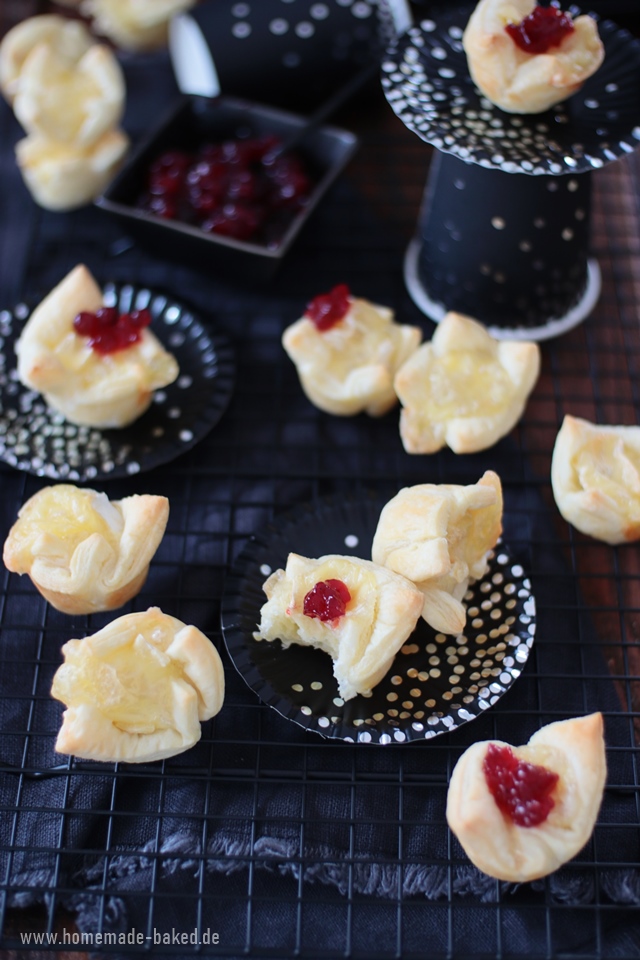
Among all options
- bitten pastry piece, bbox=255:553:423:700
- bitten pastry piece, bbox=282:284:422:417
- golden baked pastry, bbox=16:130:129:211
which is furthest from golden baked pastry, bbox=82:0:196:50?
bitten pastry piece, bbox=255:553:423:700

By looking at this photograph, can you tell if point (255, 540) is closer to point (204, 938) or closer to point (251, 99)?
point (204, 938)

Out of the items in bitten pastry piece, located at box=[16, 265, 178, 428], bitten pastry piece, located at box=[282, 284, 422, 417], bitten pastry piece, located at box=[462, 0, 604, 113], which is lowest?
bitten pastry piece, located at box=[282, 284, 422, 417]

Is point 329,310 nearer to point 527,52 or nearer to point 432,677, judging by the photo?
point 527,52

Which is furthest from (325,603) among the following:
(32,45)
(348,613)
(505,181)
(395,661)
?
(32,45)

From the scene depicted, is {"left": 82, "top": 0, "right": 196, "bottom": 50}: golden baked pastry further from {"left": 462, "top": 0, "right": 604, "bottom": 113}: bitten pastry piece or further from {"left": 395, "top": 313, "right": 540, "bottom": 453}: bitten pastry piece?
{"left": 395, "top": 313, "right": 540, "bottom": 453}: bitten pastry piece

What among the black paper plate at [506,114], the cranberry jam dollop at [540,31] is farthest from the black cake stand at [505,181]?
the cranberry jam dollop at [540,31]

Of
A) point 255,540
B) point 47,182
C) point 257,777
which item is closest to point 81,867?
point 257,777
